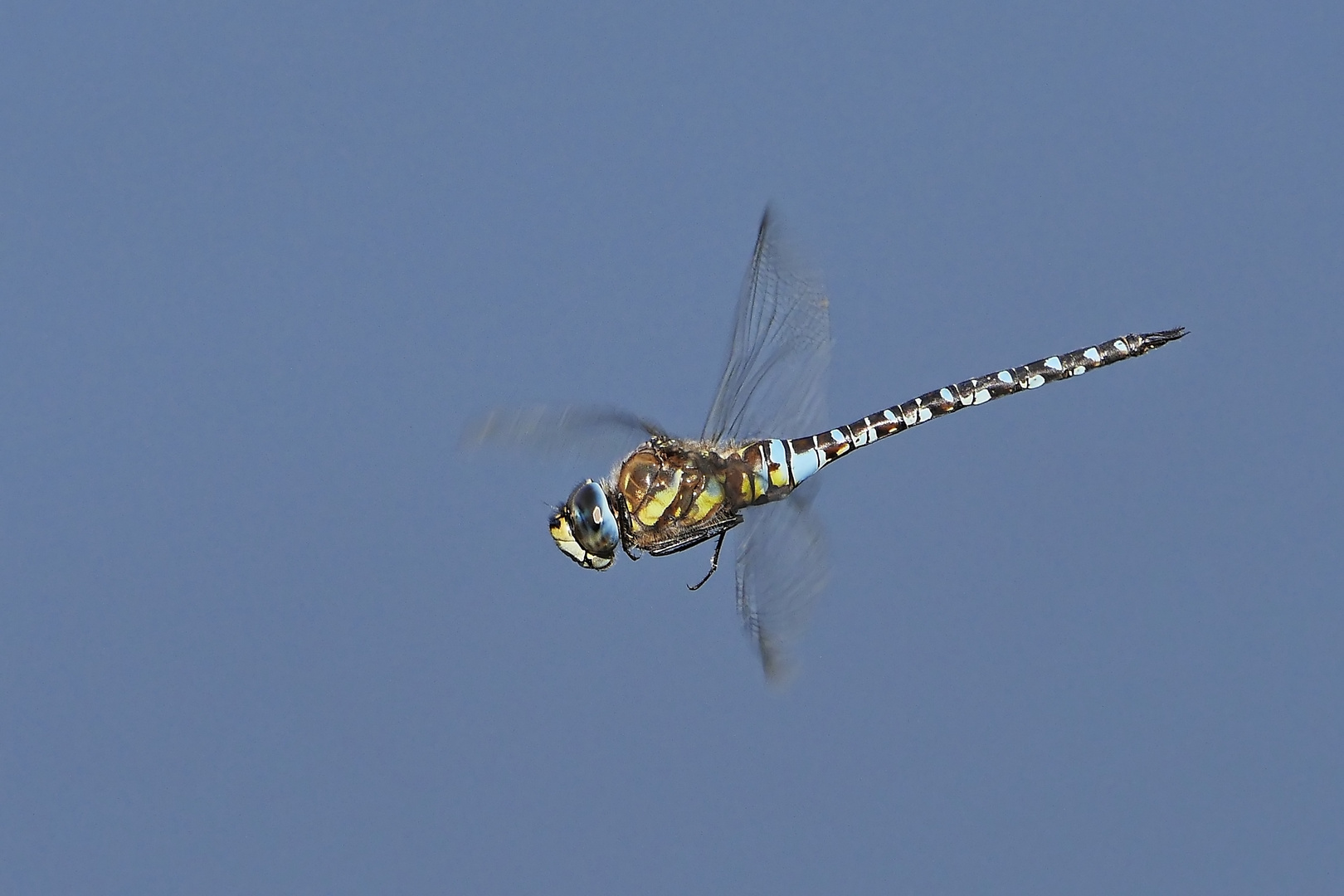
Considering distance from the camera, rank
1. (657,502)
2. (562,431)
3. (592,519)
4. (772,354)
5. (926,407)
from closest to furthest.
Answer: (562,431) < (592,519) < (657,502) < (772,354) < (926,407)

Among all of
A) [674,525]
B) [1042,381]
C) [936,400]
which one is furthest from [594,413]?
[1042,381]

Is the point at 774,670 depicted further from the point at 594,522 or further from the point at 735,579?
the point at 594,522

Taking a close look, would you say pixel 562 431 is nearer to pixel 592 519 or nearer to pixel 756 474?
pixel 592 519

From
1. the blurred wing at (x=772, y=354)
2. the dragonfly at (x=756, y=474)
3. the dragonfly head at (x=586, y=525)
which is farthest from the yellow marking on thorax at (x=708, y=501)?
the dragonfly head at (x=586, y=525)

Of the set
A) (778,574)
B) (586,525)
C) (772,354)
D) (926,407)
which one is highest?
(772,354)

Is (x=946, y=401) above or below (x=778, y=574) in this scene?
above

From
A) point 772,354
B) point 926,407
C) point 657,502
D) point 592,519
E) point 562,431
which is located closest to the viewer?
point 562,431

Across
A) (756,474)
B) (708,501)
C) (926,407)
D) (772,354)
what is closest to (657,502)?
(708,501)

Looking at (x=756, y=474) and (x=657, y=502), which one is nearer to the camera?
(x=657, y=502)
